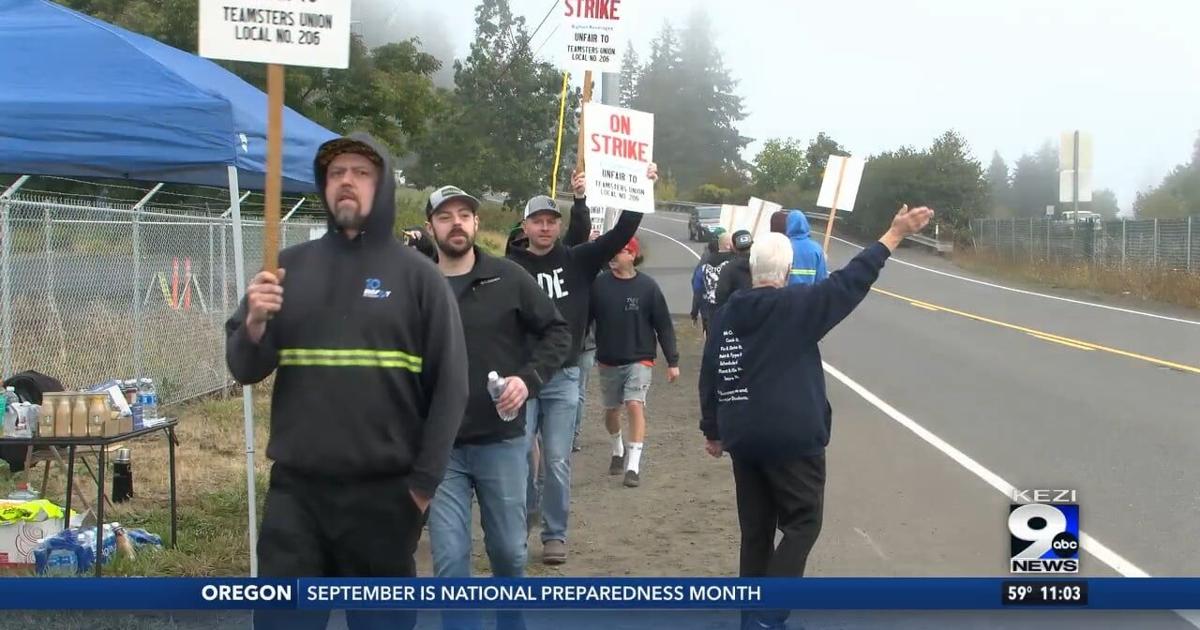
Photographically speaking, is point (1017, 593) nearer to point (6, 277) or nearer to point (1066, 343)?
point (6, 277)

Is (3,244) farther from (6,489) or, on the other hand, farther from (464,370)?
(464,370)

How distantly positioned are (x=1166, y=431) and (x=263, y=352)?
9514mm

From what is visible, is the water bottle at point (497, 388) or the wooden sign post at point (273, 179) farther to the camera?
the water bottle at point (497, 388)

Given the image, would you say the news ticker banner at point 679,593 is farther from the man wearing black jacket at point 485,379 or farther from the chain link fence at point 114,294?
the chain link fence at point 114,294

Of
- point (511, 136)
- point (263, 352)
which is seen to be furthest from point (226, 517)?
point (511, 136)

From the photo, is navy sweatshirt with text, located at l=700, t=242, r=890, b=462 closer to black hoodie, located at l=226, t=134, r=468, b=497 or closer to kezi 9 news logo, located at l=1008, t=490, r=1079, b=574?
kezi 9 news logo, located at l=1008, t=490, r=1079, b=574

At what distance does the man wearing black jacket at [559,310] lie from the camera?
23.1 feet

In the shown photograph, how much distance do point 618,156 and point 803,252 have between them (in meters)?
2.33

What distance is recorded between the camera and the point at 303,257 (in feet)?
13.0

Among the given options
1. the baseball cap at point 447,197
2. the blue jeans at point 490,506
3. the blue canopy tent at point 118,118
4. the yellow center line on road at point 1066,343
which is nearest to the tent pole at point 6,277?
the blue canopy tent at point 118,118

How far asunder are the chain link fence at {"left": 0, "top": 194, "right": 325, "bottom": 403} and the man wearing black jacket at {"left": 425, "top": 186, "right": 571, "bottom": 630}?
5500mm

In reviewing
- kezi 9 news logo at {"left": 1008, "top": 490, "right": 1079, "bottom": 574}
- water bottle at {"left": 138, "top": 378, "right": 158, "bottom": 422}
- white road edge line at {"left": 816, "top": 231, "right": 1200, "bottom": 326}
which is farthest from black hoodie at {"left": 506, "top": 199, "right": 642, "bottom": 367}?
white road edge line at {"left": 816, "top": 231, "right": 1200, "bottom": 326}

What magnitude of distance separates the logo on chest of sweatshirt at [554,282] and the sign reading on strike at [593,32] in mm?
2653

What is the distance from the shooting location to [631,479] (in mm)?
9594
